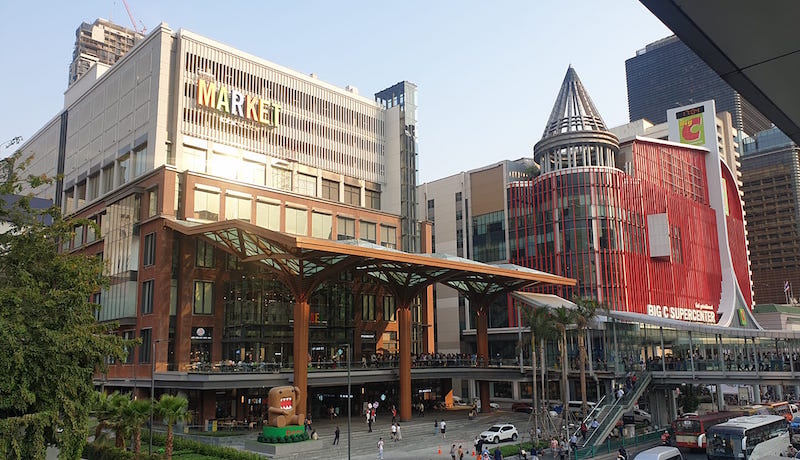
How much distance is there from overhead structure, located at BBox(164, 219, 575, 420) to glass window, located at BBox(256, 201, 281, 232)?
10.5 m

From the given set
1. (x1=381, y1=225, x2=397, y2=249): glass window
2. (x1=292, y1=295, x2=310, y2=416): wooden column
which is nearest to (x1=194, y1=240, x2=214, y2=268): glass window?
(x1=292, y1=295, x2=310, y2=416): wooden column

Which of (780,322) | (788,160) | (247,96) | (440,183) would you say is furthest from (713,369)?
(788,160)

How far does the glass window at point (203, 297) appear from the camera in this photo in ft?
206

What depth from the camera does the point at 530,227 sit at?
9375cm

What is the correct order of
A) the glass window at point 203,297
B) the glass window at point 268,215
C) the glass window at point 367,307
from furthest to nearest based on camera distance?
the glass window at point 367,307
the glass window at point 268,215
the glass window at point 203,297

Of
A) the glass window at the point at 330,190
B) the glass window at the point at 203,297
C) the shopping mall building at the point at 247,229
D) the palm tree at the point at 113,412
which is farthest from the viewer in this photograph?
the glass window at the point at 330,190

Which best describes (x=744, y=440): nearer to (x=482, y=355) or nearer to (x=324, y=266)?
Answer: (x=324, y=266)

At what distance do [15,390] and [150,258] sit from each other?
3712 centimetres

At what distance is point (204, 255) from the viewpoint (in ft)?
210

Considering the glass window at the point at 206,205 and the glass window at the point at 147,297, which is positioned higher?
the glass window at the point at 206,205

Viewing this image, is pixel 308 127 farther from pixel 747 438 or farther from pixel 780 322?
pixel 780 322

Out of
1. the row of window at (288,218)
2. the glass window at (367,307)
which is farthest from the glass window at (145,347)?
the glass window at (367,307)

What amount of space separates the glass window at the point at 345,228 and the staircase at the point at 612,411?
38.6m

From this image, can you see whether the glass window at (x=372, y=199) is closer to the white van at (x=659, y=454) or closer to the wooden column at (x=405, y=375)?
the wooden column at (x=405, y=375)
